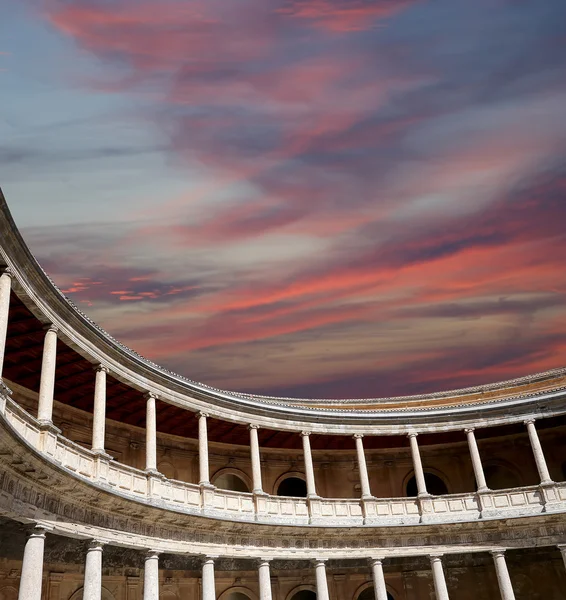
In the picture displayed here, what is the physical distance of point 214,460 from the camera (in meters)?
28.6

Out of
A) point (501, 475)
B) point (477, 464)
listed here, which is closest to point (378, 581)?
point (477, 464)

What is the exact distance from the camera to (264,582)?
2292 cm

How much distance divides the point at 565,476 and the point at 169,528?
18.1m

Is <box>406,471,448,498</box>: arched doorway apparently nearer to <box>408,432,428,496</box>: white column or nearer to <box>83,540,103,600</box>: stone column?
<box>408,432,428,496</box>: white column

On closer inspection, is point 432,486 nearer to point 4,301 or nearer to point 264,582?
point 264,582

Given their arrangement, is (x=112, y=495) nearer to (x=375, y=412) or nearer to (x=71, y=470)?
(x=71, y=470)

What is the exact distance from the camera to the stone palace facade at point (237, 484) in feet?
53.6

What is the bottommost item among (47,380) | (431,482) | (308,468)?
(47,380)

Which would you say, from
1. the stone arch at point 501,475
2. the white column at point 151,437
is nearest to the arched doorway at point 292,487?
the stone arch at point 501,475

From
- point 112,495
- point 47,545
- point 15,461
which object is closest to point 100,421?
point 112,495

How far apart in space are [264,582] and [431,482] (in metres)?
11.5

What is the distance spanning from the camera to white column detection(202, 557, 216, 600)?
830 inches

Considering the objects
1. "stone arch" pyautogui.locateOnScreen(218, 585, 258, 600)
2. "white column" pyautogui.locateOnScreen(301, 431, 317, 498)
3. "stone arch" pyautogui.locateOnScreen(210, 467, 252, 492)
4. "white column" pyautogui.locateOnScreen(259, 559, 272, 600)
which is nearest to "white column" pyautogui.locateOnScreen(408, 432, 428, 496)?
"white column" pyautogui.locateOnScreen(301, 431, 317, 498)

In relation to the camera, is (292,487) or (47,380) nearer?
(47,380)
